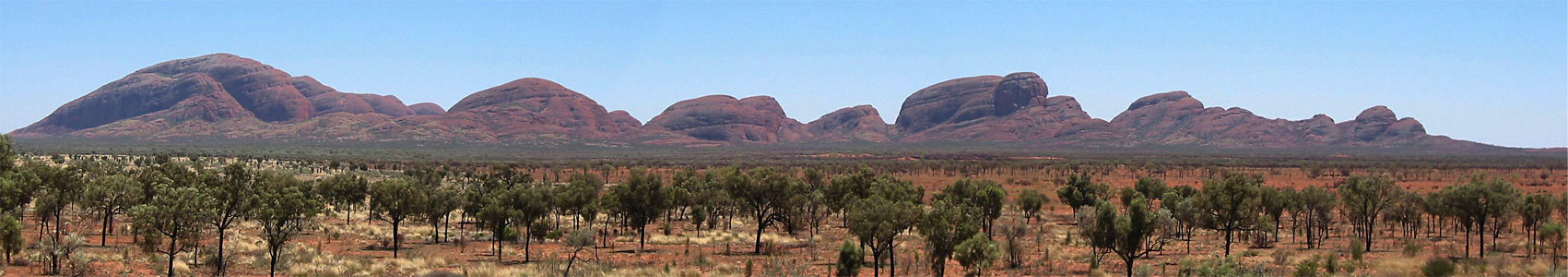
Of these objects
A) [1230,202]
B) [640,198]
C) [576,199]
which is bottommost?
[576,199]

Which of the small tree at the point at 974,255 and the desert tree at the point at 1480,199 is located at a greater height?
the desert tree at the point at 1480,199

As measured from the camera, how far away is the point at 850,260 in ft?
100

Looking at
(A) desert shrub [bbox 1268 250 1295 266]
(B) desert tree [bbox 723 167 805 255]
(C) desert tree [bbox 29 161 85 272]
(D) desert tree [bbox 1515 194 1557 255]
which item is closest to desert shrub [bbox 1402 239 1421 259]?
(D) desert tree [bbox 1515 194 1557 255]

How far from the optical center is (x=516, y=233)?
39000 mm

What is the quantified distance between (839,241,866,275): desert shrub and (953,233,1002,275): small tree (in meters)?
3.29

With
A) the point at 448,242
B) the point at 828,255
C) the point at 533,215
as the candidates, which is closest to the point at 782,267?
the point at 828,255

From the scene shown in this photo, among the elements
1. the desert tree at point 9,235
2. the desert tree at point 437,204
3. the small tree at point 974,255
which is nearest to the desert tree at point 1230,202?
the small tree at point 974,255

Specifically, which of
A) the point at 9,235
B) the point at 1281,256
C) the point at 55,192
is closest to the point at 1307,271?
the point at 1281,256

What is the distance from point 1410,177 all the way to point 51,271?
406 ft

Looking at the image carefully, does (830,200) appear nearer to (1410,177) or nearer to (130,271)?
(130,271)

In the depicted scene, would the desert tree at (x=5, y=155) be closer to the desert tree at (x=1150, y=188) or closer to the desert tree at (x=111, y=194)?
the desert tree at (x=111, y=194)

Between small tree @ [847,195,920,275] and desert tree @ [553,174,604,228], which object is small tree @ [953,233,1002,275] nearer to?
small tree @ [847,195,920,275]

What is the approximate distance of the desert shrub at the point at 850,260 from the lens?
99.9 feet

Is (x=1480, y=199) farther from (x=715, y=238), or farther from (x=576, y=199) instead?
(x=576, y=199)
